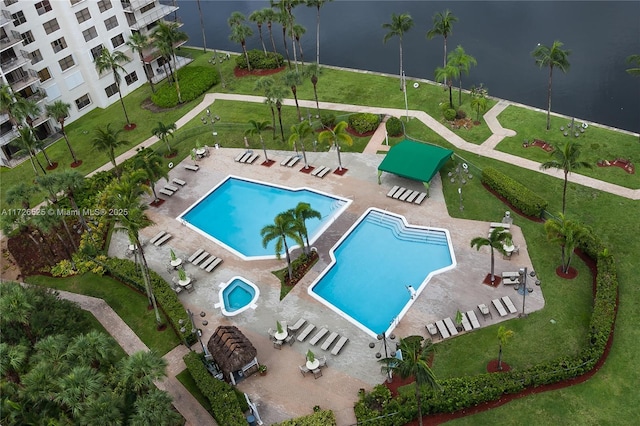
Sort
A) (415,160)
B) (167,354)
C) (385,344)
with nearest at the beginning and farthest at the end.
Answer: (385,344) < (167,354) < (415,160)

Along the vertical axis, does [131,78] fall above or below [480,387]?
above

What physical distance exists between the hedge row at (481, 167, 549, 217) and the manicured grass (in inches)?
1277

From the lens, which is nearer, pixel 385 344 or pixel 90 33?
pixel 385 344

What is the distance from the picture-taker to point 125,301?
49.7 metres

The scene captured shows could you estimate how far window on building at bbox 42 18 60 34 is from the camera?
237ft

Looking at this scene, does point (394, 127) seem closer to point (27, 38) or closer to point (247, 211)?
point (247, 211)

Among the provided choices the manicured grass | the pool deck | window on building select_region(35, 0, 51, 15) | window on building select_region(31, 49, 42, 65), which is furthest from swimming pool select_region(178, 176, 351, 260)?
window on building select_region(35, 0, 51, 15)

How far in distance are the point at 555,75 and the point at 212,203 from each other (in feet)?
160

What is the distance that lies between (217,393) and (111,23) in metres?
60.5

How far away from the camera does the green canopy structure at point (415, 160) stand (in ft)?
180

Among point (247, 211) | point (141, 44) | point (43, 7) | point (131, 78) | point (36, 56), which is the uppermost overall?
point (43, 7)

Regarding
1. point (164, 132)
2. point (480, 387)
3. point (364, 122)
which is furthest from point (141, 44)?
point (480, 387)

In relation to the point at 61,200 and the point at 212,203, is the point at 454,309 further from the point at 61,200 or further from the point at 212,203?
the point at 61,200

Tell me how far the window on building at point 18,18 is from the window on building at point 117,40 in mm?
12512
